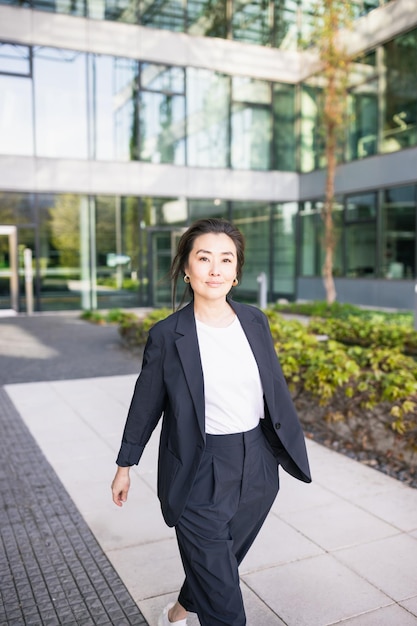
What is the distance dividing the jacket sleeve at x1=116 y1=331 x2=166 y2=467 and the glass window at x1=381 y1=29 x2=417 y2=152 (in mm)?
15231

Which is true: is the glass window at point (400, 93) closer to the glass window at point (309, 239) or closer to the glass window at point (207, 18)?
the glass window at point (309, 239)

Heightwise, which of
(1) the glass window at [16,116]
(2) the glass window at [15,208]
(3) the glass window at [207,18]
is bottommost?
(2) the glass window at [15,208]

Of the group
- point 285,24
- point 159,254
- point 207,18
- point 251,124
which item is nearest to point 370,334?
point 159,254

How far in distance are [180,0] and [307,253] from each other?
8.74m

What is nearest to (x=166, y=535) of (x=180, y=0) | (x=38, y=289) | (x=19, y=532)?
(x=19, y=532)

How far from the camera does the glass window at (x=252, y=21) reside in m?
19.3

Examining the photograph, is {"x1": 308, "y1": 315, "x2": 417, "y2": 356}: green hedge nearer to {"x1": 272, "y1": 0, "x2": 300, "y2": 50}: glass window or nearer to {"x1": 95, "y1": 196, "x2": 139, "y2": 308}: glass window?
{"x1": 95, "y1": 196, "x2": 139, "y2": 308}: glass window

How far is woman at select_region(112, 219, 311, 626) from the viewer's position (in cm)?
222

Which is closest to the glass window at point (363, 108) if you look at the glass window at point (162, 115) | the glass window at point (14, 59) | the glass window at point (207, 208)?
the glass window at point (207, 208)

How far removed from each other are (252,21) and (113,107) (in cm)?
549

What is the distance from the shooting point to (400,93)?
54.0 ft

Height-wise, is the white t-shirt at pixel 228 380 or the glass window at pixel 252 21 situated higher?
the glass window at pixel 252 21

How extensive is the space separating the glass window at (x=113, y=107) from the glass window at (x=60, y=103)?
317 mm

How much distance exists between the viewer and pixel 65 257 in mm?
17828
